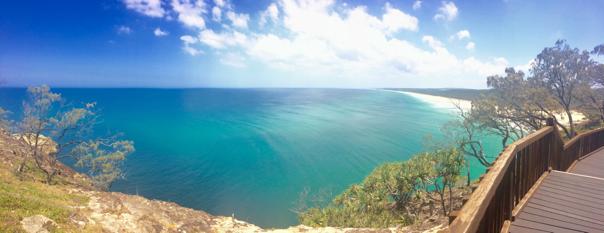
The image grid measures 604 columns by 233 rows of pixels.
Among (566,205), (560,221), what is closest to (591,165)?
(566,205)

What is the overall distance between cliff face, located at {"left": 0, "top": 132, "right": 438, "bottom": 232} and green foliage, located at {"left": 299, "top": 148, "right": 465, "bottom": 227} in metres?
3.41

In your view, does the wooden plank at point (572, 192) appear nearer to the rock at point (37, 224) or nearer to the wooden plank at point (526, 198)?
the wooden plank at point (526, 198)

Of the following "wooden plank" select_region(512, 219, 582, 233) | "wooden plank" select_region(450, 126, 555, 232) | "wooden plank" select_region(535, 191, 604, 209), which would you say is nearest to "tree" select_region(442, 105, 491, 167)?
"wooden plank" select_region(535, 191, 604, 209)

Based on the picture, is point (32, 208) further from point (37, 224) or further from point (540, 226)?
point (540, 226)

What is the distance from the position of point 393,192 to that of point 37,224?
18199mm

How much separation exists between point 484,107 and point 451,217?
27965mm

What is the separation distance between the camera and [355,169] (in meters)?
38.8

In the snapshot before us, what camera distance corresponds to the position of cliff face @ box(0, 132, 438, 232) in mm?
10459

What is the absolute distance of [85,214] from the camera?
1272 cm

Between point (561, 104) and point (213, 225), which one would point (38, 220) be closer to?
point (213, 225)

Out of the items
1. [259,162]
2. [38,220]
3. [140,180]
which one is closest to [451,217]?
[38,220]

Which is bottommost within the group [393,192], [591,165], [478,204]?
[393,192]

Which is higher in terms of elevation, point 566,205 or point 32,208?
point 566,205

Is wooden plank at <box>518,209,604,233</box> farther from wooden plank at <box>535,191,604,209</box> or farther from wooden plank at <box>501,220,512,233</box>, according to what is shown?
wooden plank at <box>535,191,604,209</box>
